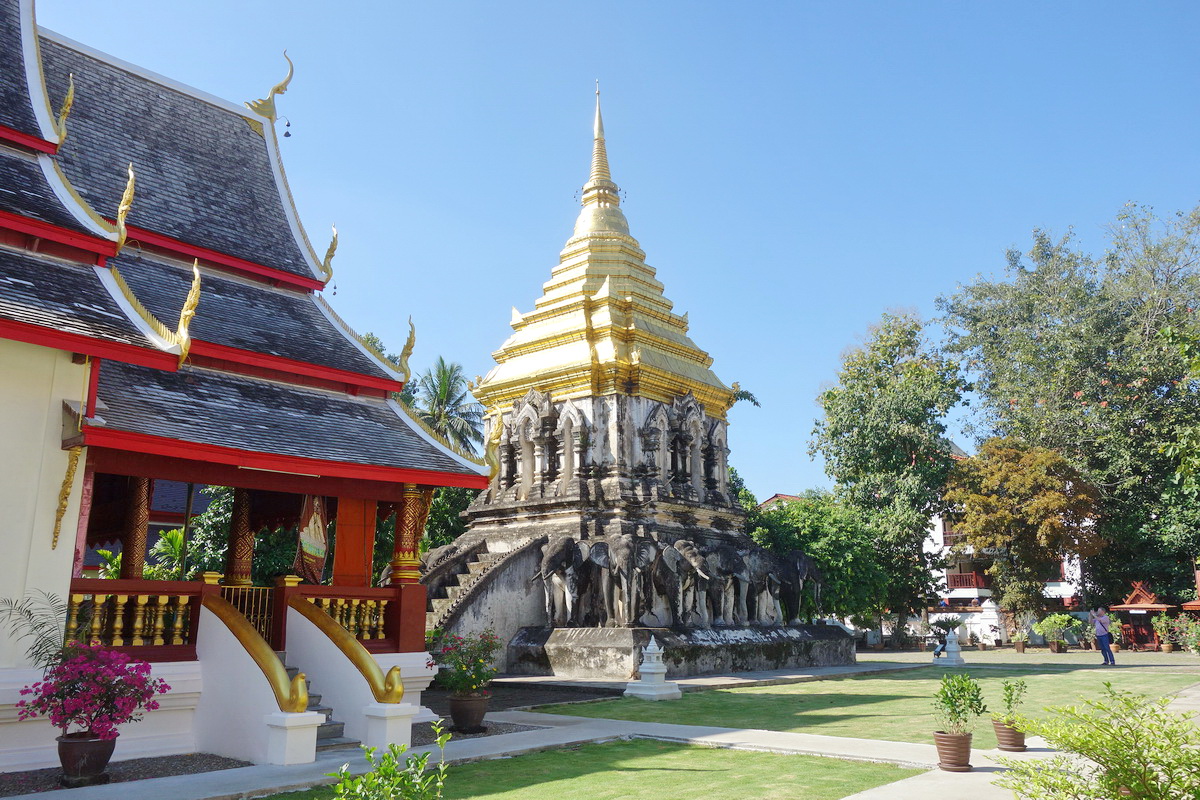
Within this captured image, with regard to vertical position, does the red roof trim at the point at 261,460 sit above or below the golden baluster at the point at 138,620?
above

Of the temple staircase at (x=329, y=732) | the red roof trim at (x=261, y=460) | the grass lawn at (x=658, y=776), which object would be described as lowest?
the grass lawn at (x=658, y=776)

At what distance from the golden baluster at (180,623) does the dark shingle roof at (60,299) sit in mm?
2499

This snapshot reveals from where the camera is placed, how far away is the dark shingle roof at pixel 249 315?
10.2m

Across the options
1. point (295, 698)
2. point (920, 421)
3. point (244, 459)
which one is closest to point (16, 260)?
point (244, 459)

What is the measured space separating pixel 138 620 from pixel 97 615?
360mm

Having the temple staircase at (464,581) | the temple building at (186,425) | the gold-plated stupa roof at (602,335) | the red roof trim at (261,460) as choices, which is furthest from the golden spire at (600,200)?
the red roof trim at (261,460)

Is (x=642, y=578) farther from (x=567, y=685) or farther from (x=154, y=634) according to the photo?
(x=154, y=634)

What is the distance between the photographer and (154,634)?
8.32 metres

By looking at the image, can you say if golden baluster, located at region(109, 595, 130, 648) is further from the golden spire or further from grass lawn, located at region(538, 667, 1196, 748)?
the golden spire

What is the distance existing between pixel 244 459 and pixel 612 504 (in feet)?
36.9

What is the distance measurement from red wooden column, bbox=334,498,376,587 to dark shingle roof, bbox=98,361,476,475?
0.74 m

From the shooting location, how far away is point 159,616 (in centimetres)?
838

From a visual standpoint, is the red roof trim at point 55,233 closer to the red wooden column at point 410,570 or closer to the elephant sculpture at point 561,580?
the red wooden column at point 410,570

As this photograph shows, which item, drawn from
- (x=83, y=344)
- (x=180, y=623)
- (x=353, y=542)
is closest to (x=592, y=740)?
(x=353, y=542)
